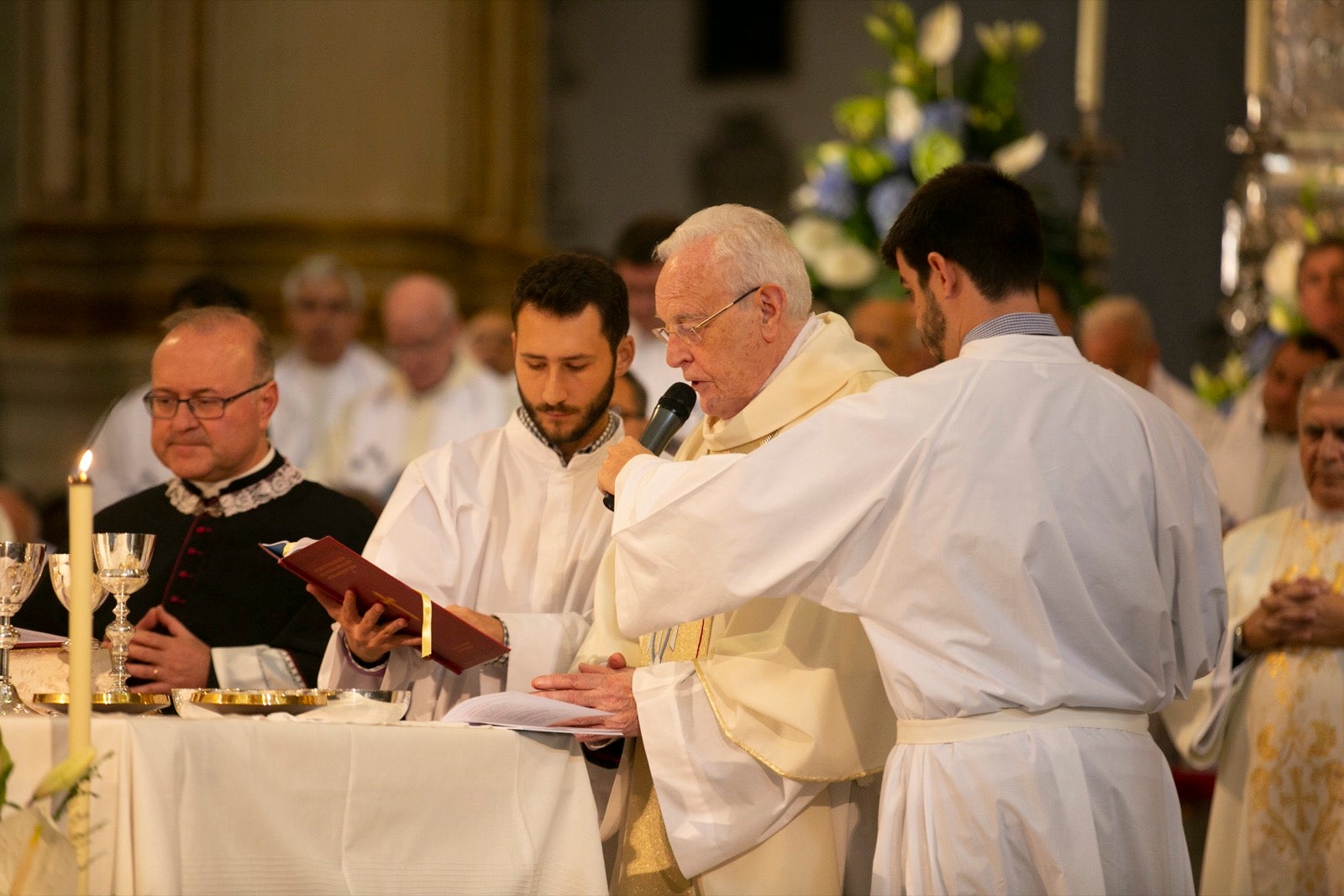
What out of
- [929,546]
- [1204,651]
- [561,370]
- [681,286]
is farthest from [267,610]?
[1204,651]

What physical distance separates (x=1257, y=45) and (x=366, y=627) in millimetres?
→ 6390

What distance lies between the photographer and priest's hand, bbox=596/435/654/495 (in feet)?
12.2

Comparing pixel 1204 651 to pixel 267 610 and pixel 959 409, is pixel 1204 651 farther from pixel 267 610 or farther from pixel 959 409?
pixel 267 610

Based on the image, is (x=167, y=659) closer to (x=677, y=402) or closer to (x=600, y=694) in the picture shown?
(x=600, y=694)

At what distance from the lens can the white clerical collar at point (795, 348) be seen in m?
3.98

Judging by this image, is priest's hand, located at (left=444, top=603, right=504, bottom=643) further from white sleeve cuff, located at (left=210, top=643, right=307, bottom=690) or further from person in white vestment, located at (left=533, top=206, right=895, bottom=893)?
white sleeve cuff, located at (left=210, top=643, right=307, bottom=690)

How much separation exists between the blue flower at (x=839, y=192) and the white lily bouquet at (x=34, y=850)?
5.77 m

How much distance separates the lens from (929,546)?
343 cm

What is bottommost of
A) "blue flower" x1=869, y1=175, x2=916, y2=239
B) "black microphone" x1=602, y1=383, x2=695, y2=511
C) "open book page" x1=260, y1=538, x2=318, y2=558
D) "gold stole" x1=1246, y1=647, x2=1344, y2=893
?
"gold stole" x1=1246, y1=647, x2=1344, y2=893

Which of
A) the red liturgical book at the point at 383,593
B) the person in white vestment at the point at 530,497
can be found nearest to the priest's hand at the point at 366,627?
the red liturgical book at the point at 383,593

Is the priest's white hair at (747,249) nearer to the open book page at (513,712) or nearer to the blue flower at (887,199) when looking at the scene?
the open book page at (513,712)

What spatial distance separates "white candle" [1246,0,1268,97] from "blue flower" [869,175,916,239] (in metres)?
1.89

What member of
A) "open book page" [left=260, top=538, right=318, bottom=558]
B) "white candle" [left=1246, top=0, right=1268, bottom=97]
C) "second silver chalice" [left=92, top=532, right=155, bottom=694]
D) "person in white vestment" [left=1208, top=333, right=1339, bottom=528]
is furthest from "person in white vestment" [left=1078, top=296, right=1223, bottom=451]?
"second silver chalice" [left=92, top=532, right=155, bottom=694]

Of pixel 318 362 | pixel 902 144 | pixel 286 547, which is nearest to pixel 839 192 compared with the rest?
pixel 902 144
